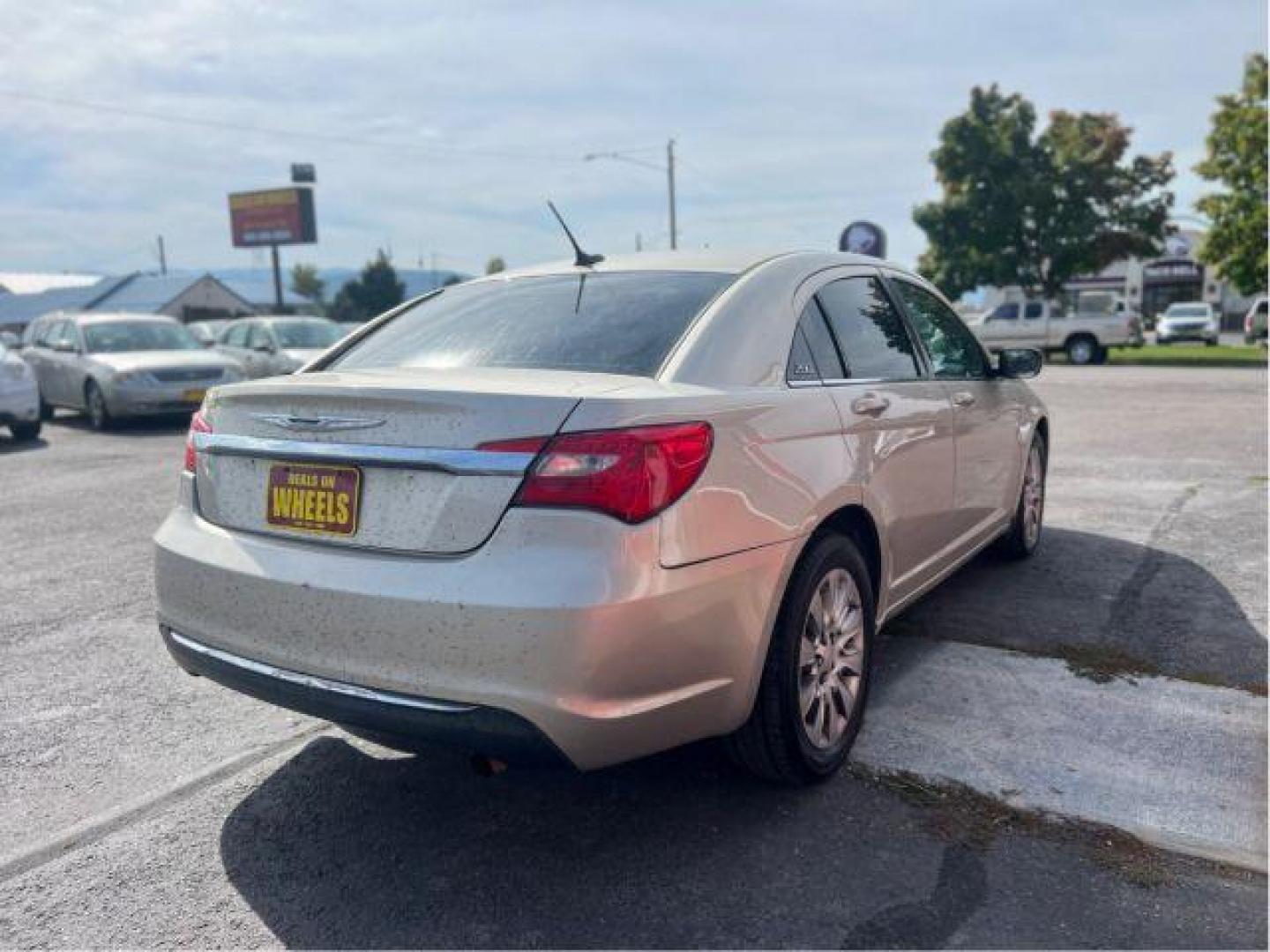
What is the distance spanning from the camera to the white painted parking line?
3.04 meters

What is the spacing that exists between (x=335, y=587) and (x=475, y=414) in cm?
56

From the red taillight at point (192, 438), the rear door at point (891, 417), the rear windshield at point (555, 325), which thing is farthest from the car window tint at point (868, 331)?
the red taillight at point (192, 438)

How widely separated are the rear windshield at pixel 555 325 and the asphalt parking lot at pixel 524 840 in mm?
1287

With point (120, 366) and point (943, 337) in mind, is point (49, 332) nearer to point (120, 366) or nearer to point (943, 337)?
point (120, 366)

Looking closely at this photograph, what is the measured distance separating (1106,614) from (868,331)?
1.97 meters

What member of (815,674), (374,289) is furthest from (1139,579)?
(374,289)

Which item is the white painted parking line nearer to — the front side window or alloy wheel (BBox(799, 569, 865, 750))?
alloy wheel (BBox(799, 569, 865, 750))

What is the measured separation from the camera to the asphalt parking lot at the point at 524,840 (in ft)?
8.37

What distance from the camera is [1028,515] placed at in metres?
5.78

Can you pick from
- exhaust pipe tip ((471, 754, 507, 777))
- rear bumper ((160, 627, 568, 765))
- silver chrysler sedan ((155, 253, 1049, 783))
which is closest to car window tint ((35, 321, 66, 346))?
silver chrysler sedan ((155, 253, 1049, 783))

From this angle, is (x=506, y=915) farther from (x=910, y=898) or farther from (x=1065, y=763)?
(x=1065, y=763)

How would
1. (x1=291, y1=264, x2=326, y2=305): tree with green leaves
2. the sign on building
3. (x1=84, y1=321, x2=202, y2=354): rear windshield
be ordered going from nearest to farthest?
(x1=84, y1=321, x2=202, y2=354): rear windshield → the sign on building → (x1=291, y1=264, x2=326, y2=305): tree with green leaves

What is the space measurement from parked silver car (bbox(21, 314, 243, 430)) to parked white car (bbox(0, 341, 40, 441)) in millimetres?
1030

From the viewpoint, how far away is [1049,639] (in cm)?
451
